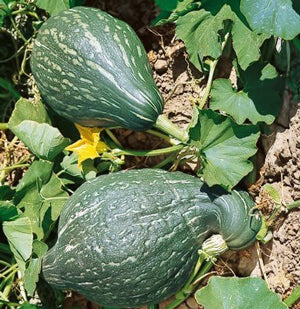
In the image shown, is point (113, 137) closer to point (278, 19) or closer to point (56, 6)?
point (56, 6)

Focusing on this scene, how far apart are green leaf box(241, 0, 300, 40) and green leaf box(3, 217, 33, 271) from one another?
88 cm

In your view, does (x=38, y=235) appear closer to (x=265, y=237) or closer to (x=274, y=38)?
(x=265, y=237)

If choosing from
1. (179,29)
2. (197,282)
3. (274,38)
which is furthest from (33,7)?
(197,282)

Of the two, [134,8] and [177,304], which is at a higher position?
[134,8]

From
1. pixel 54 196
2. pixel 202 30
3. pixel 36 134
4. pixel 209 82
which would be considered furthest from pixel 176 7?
Answer: pixel 54 196

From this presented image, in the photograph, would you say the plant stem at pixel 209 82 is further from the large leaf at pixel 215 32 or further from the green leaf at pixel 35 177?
the green leaf at pixel 35 177

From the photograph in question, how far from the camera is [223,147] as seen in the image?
2.25m

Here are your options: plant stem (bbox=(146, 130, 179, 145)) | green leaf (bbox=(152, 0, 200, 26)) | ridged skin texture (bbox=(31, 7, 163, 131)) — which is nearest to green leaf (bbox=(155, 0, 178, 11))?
green leaf (bbox=(152, 0, 200, 26))

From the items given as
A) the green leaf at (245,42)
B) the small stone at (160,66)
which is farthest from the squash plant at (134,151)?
the small stone at (160,66)

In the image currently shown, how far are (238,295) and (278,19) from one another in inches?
28.5

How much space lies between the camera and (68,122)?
2604mm

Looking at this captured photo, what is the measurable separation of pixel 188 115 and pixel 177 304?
22.4 inches

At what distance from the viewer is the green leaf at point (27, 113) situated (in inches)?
97.7

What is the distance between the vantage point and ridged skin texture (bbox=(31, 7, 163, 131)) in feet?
7.47
